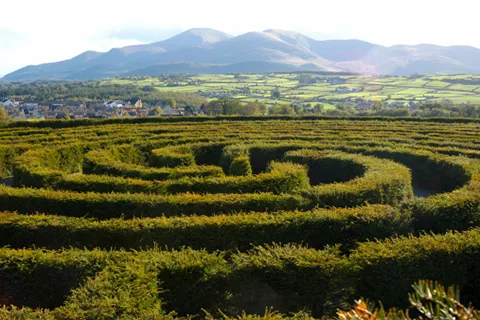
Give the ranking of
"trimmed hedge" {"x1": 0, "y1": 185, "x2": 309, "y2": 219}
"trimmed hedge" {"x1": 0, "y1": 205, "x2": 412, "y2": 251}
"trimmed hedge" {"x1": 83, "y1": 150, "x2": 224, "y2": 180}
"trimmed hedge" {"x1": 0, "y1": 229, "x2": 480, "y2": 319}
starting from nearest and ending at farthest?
"trimmed hedge" {"x1": 0, "y1": 229, "x2": 480, "y2": 319} < "trimmed hedge" {"x1": 0, "y1": 205, "x2": 412, "y2": 251} < "trimmed hedge" {"x1": 0, "y1": 185, "x2": 309, "y2": 219} < "trimmed hedge" {"x1": 83, "y1": 150, "x2": 224, "y2": 180}

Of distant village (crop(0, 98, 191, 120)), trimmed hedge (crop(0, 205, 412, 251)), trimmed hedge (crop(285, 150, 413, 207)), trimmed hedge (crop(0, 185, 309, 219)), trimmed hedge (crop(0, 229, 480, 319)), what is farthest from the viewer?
distant village (crop(0, 98, 191, 120))

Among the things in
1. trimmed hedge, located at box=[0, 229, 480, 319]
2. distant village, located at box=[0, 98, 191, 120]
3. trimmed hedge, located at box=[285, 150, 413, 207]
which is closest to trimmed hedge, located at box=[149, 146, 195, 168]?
trimmed hedge, located at box=[285, 150, 413, 207]

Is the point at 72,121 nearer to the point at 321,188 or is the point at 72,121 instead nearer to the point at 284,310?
the point at 321,188

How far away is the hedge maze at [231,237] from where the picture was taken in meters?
8.86

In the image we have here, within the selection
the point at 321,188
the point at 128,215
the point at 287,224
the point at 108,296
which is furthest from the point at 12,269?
the point at 321,188

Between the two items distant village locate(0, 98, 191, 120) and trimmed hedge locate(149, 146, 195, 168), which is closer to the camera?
trimmed hedge locate(149, 146, 195, 168)

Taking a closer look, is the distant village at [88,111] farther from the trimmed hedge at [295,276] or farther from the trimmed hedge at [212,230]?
the trimmed hedge at [295,276]

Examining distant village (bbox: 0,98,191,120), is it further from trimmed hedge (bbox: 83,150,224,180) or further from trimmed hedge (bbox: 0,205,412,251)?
trimmed hedge (bbox: 0,205,412,251)

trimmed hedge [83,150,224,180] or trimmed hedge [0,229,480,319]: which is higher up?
trimmed hedge [83,150,224,180]

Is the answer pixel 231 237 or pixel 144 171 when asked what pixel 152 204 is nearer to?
pixel 231 237

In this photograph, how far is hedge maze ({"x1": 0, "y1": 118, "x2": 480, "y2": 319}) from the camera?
8859 millimetres

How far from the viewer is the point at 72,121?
36.0 meters

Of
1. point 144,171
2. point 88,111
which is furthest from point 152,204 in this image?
point 88,111

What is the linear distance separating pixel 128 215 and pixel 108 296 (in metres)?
5.45
